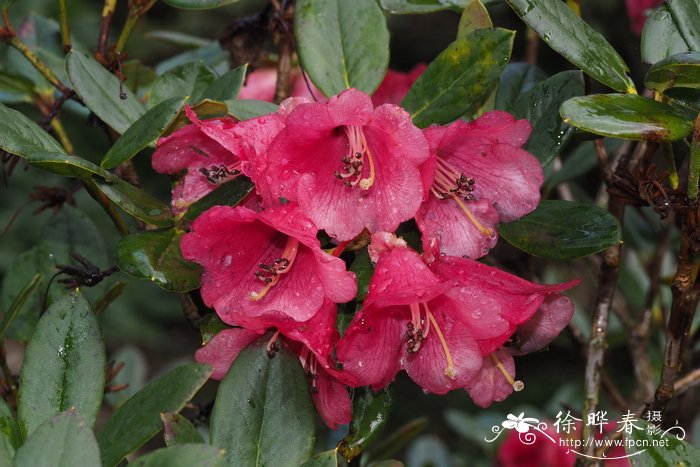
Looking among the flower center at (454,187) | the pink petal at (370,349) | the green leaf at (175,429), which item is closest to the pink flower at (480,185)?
the flower center at (454,187)

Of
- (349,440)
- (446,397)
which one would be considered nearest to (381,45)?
(349,440)

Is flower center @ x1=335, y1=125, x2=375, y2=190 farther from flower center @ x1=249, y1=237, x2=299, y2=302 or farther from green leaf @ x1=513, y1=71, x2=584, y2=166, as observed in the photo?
green leaf @ x1=513, y1=71, x2=584, y2=166

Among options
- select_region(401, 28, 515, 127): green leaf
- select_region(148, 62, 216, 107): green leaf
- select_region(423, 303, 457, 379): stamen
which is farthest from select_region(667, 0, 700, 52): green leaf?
select_region(148, 62, 216, 107): green leaf

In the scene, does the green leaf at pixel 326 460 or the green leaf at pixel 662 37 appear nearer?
the green leaf at pixel 326 460

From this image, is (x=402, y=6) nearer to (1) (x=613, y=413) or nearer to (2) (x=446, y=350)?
(2) (x=446, y=350)

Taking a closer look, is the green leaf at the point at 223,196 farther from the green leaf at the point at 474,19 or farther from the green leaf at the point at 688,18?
the green leaf at the point at 688,18

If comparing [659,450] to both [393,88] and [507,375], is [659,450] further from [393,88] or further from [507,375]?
[393,88]

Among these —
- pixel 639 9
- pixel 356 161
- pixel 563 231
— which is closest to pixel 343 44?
pixel 356 161
